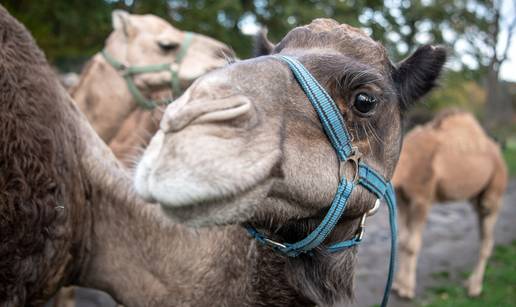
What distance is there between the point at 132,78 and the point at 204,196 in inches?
128

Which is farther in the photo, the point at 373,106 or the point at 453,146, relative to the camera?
the point at 453,146

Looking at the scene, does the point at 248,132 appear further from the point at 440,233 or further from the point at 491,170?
the point at 440,233

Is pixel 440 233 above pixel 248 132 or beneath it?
beneath

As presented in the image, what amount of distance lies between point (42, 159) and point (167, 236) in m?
0.60

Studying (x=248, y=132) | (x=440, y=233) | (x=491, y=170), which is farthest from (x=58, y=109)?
(x=440, y=233)

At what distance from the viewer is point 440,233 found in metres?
8.52

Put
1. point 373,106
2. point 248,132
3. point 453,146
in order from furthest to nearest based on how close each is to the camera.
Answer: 1. point 453,146
2. point 373,106
3. point 248,132

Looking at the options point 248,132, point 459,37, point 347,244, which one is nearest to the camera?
point 248,132

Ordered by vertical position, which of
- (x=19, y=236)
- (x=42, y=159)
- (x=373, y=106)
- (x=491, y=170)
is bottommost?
(x=491, y=170)

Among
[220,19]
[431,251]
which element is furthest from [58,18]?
[431,251]

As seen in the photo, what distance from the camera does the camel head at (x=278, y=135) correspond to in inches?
50.1

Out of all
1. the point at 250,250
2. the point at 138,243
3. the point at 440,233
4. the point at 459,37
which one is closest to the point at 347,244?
the point at 250,250

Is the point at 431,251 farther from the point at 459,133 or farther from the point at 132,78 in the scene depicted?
the point at 132,78

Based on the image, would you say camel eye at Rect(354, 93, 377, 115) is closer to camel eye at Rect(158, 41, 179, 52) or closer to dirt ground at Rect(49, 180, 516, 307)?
dirt ground at Rect(49, 180, 516, 307)
